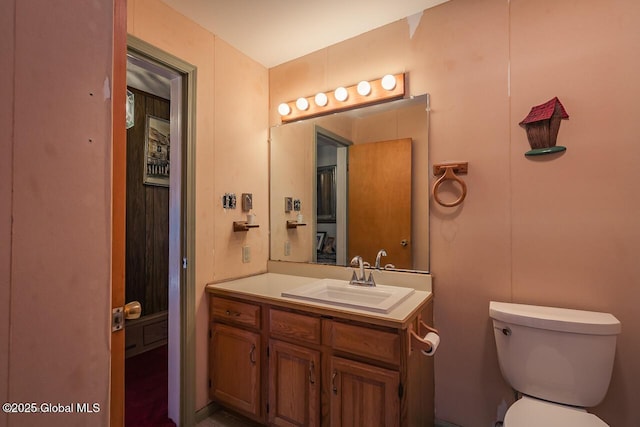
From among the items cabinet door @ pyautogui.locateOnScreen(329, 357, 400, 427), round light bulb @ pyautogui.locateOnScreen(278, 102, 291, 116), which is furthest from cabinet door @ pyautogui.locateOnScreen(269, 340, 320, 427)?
round light bulb @ pyautogui.locateOnScreen(278, 102, 291, 116)

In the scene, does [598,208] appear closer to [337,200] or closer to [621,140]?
[621,140]

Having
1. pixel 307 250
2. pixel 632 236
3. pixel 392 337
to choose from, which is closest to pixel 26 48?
pixel 392 337

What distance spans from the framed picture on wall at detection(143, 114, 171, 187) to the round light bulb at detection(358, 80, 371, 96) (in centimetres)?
203

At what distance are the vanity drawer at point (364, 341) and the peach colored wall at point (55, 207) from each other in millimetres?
1060

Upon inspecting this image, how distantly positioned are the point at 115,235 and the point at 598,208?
1931 mm

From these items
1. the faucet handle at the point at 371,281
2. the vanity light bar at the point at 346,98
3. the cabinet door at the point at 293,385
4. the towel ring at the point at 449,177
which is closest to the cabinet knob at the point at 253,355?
the cabinet door at the point at 293,385

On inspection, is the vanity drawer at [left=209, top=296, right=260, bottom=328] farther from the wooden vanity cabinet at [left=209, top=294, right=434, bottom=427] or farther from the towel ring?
the towel ring

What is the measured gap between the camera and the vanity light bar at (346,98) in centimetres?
193

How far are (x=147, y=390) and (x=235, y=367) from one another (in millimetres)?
903

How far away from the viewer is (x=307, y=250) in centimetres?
232

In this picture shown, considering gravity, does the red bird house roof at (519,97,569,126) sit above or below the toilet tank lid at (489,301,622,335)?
above

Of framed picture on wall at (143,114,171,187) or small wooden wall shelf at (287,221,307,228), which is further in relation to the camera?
framed picture on wall at (143,114,171,187)

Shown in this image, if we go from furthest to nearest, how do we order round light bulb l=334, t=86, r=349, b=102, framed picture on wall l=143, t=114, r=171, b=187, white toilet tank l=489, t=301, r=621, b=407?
framed picture on wall l=143, t=114, r=171, b=187 → round light bulb l=334, t=86, r=349, b=102 → white toilet tank l=489, t=301, r=621, b=407

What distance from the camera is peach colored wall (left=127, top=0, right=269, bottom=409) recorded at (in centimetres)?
182
